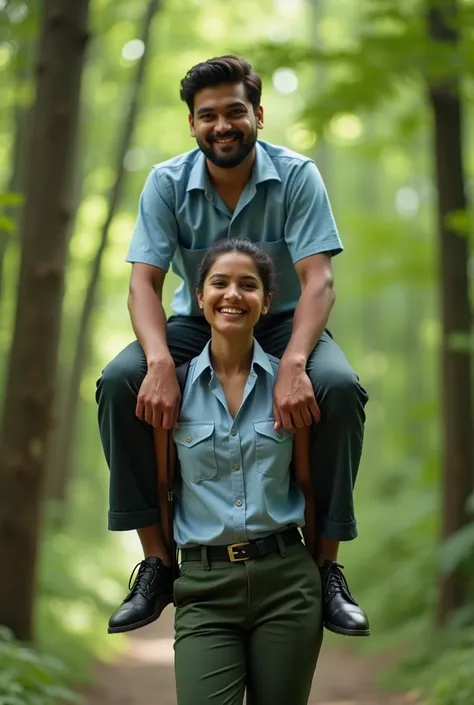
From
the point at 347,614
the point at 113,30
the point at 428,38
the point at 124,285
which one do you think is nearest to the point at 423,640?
the point at 428,38

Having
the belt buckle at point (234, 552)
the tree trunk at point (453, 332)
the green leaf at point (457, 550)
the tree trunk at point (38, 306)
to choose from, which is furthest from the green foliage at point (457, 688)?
the belt buckle at point (234, 552)

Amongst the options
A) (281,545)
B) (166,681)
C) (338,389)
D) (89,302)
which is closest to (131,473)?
(281,545)

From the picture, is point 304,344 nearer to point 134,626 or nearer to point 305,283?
point 305,283

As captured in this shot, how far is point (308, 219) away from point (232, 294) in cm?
49

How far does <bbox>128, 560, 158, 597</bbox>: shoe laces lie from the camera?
345cm

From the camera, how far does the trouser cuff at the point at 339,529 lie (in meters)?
3.42

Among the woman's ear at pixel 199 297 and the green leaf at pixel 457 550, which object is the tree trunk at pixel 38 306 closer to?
the green leaf at pixel 457 550

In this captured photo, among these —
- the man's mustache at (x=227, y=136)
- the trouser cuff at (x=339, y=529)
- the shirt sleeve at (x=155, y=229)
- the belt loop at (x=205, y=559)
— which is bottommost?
the belt loop at (x=205, y=559)

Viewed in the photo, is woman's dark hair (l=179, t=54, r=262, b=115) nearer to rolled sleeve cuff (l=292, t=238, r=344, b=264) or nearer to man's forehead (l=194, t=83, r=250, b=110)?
man's forehead (l=194, t=83, r=250, b=110)

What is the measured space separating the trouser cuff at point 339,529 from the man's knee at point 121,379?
85 centimetres

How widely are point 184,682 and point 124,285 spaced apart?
1464 centimetres

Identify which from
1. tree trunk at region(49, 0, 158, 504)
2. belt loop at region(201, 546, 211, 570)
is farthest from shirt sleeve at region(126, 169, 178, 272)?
tree trunk at region(49, 0, 158, 504)

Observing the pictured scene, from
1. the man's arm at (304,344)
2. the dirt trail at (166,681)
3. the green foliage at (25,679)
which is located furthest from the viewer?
the dirt trail at (166,681)

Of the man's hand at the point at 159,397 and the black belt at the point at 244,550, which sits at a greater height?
the man's hand at the point at 159,397
